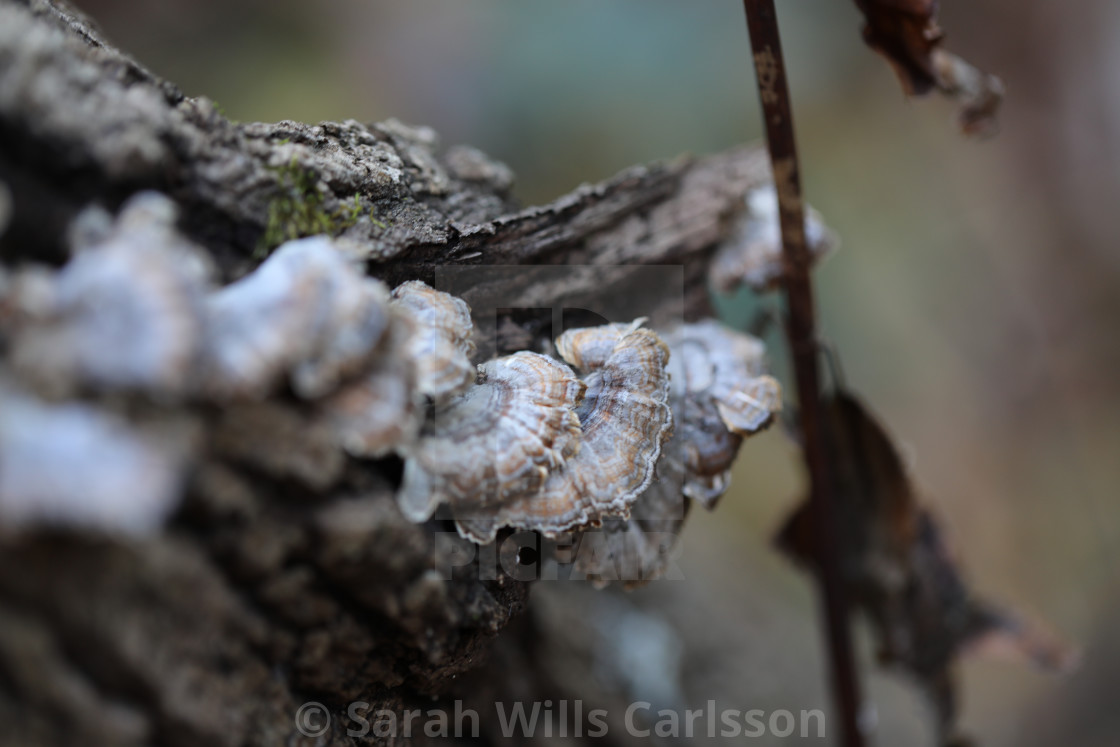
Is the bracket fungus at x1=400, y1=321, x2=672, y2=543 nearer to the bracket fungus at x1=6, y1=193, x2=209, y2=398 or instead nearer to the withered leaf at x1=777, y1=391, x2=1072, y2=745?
the bracket fungus at x1=6, y1=193, x2=209, y2=398

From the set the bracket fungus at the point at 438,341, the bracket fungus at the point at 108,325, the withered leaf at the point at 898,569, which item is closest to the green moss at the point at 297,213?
the bracket fungus at the point at 438,341

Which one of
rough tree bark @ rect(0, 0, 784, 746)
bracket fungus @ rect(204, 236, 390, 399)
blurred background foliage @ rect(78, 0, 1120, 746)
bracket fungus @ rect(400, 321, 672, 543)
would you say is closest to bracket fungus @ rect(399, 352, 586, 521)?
bracket fungus @ rect(400, 321, 672, 543)

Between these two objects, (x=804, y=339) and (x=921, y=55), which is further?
(x=804, y=339)

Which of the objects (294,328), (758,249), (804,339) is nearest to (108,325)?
(294,328)

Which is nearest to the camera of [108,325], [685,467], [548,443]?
[108,325]

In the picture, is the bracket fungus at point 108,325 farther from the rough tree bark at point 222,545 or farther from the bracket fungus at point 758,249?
the bracket fungus at point 758,249

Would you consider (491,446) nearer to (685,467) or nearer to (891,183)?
(685,467)

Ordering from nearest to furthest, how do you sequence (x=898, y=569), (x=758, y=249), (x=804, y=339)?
(x=758, y=249)
(x=804, y=339)
(x=898, y=569)
